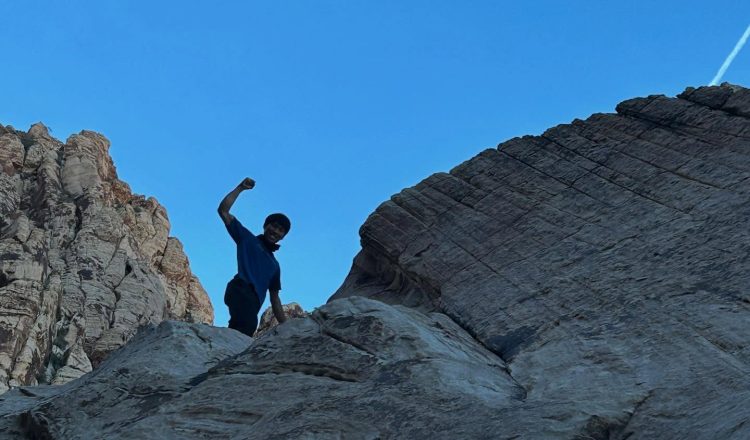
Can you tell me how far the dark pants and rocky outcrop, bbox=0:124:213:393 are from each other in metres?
28.5

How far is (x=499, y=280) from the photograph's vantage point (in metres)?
14.0

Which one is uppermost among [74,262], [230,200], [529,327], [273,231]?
[74,262]

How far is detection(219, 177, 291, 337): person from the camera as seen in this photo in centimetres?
1401

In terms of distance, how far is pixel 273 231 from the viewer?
14609 millimetres

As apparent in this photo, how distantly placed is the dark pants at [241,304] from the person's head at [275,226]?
96 centimetres

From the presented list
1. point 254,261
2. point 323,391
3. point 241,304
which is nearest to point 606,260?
point 323,391

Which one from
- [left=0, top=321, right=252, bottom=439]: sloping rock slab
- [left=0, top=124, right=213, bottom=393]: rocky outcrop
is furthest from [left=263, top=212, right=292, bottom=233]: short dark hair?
[left=0, top=124, right=213, bottom=393]: rocky outcrop

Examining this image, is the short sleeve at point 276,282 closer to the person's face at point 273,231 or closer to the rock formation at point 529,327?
the person's face at point 273,231

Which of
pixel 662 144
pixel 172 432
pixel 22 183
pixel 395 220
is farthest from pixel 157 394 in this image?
pixel 22 183

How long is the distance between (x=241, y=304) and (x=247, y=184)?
193 cm

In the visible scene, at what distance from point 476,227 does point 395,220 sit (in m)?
1.96

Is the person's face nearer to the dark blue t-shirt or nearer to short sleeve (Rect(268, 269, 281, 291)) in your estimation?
the dark blue t-shirt

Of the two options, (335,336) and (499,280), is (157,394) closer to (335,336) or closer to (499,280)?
(335,336)

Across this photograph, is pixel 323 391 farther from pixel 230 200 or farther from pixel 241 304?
pixel 230 200
